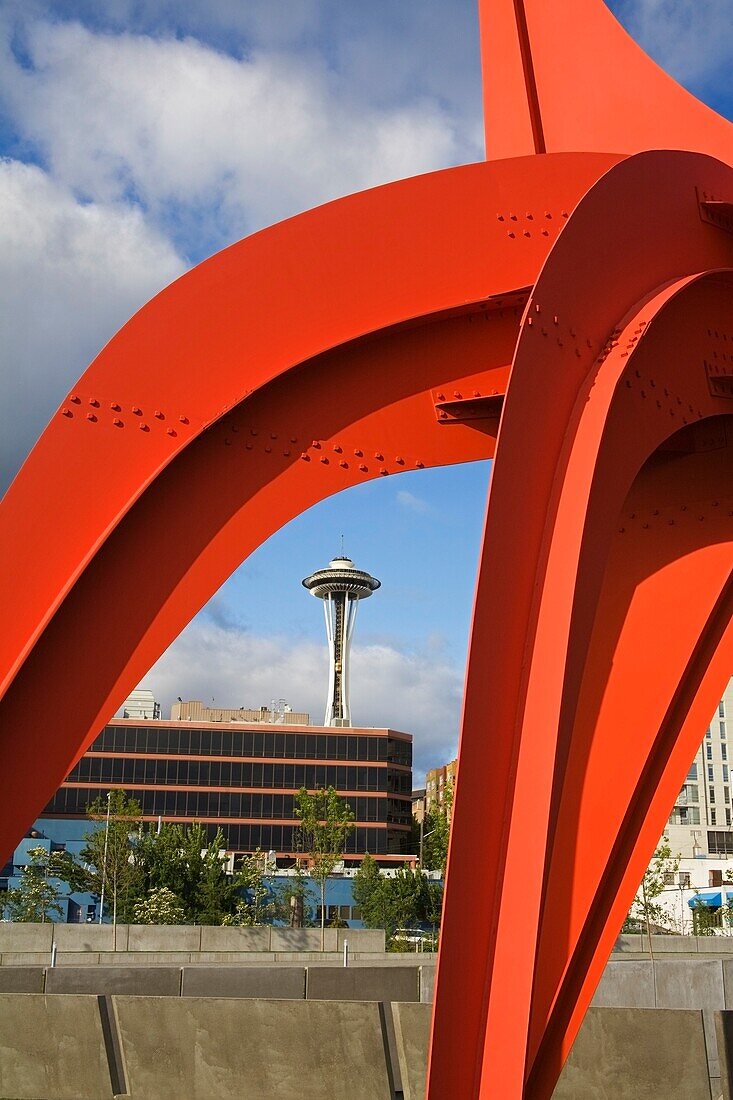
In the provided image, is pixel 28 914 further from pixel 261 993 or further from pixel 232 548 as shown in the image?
pixel 232 548

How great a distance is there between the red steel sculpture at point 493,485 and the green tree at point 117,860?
41.9 m

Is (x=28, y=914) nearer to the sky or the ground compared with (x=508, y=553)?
nearer to the ground

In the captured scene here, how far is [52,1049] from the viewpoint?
11086 mm

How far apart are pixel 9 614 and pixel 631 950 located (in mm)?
28325

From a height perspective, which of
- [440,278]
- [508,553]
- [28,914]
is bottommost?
[28,914]

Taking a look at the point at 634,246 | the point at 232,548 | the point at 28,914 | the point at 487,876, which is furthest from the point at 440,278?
the point at 28,914

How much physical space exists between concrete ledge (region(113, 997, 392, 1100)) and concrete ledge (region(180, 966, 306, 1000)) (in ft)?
14.8

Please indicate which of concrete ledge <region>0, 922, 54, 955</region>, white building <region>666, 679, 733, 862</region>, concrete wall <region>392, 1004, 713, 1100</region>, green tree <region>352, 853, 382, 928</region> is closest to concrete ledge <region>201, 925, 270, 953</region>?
concrete ledge <region>0, 922, 54, 955</region>

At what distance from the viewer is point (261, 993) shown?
15289mm

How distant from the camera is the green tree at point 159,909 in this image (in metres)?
43.6

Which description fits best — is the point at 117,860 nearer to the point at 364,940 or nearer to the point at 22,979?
the point at 364,940

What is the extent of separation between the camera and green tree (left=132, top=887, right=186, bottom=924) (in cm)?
4359

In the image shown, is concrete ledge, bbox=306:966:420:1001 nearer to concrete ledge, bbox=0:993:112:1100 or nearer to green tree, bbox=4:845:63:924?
concrete ledge, bbox=0:993:112:1100

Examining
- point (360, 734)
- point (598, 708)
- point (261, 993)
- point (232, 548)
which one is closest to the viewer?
point (232, 548)
